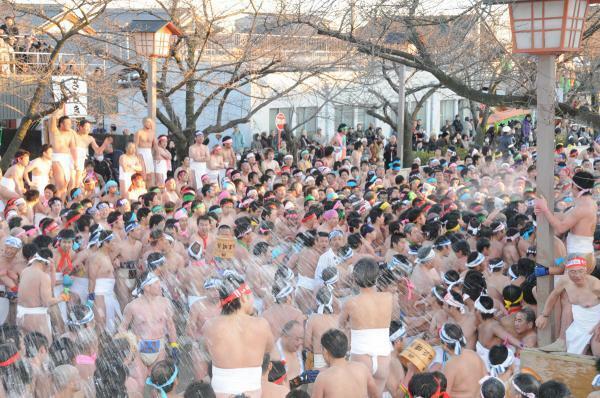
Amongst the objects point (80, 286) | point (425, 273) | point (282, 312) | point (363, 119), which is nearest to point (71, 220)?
point (80, 286)

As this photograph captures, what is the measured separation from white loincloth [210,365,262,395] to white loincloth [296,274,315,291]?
11.5 ft

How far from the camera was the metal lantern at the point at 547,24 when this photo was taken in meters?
7.77

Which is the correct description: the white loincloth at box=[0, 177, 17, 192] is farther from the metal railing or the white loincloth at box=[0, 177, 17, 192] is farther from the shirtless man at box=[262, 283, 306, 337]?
the shirtless man at box=[262, 283, 306, 337]

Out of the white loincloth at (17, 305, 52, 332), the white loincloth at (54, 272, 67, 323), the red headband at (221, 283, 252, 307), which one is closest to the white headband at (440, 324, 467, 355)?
the red headband at (221, 283, 252, 307)

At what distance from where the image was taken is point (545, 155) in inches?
313

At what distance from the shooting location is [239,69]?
741 inches

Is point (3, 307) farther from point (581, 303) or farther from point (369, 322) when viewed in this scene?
point (581, 303)

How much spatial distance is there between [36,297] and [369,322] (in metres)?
3.50

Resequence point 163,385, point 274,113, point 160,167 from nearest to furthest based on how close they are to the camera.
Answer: point 163,385 < point 160,167 < point 274,113

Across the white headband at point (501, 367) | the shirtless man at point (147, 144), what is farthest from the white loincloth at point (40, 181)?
the white headband at point (501, 367)

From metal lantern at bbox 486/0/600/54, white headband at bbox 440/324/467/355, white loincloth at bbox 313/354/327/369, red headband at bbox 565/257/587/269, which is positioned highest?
metal lantern at bbox 486/0/600/54

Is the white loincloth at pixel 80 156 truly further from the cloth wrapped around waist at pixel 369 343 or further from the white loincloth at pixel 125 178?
the cloth wrapped around waist at pixel 369 343

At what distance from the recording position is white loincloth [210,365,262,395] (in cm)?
646

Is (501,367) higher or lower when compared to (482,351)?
higher
